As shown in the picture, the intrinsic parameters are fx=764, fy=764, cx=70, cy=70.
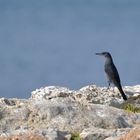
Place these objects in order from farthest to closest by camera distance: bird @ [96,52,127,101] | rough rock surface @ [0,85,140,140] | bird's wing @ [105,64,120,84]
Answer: bird's wing @ [105,64,120,84]
bird @ [96,52,127,101]
rough rock surface @ [0,85,140,140]

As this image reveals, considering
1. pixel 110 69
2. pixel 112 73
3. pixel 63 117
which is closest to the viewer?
pixel 63 117

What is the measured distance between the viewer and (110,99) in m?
27.8

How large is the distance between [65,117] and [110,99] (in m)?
13.0

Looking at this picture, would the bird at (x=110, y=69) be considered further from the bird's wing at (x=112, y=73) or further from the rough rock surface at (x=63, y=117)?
the rough rock surface at (x=63, y=117)

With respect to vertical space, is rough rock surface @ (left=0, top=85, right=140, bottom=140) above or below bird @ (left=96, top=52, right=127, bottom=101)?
below

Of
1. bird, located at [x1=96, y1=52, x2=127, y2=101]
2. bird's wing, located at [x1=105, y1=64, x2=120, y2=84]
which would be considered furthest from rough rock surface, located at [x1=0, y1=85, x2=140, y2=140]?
bird's wing, located at [x1=105, y1=64, x2=120, y2=84]

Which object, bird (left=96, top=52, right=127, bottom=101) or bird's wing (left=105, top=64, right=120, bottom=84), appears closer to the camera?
bird (left=96, top=52, right=127, bottom=101)

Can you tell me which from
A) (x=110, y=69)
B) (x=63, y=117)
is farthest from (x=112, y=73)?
(x=63, y=117)

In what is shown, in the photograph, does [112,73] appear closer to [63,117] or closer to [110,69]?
[110,69]

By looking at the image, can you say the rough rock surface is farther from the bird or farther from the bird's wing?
the bird's wing

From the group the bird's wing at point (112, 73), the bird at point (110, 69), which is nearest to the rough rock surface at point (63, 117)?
the bird at point (110, 69)

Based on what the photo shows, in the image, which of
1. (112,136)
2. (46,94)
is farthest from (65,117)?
(46,94)

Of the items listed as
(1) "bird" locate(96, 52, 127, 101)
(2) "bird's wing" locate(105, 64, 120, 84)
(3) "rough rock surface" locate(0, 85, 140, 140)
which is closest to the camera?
(3) "rough rock surface" locate(0, 85, 140, 140)

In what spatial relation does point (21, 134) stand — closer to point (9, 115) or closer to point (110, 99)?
point (9, 115)
